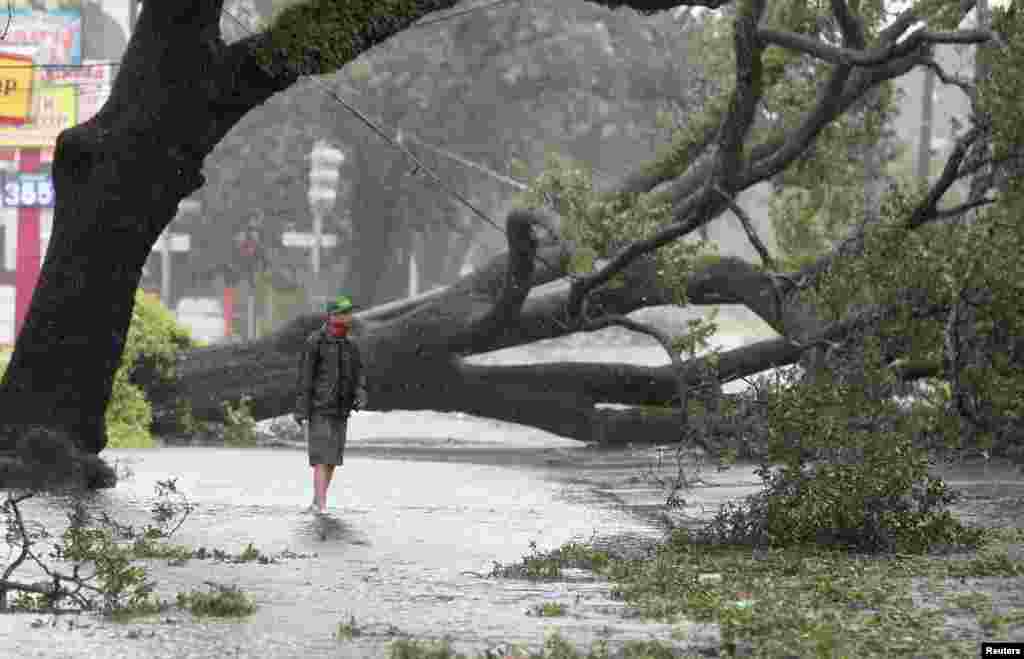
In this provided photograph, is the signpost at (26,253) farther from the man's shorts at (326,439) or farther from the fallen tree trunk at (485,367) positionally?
the man's shorts at (326,439)

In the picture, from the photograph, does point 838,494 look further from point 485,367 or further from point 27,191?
point 27,191

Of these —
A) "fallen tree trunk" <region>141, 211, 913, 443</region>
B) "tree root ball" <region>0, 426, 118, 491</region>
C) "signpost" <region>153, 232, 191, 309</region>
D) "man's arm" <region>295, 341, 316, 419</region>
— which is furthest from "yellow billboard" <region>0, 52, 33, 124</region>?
"signpost" <region>153, 232, 191, 309</region>

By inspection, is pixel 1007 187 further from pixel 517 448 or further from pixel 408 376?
pixel 517 448

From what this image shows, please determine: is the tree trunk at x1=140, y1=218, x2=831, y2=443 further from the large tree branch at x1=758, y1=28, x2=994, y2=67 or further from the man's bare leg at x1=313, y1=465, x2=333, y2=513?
the man's bare leg at x1=313, y1=465, x2=333, y2=513

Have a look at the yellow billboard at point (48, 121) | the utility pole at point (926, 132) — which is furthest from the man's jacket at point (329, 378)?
the utility pole at point (926, 132)

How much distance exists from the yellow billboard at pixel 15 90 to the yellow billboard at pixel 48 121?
8902 mm

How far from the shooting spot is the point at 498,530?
43.1 ft

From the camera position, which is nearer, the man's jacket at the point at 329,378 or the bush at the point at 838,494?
the bush at the point at 838,494

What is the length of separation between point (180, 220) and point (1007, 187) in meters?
37.8

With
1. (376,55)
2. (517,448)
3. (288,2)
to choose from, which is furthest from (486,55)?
(288,2)

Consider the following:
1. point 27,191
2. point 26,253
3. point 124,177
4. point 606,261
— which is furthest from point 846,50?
point 26,253

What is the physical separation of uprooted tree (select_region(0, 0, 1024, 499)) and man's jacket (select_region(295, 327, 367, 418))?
150 cm

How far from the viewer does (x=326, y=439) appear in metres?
14.5

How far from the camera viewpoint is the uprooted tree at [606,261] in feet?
48.3
